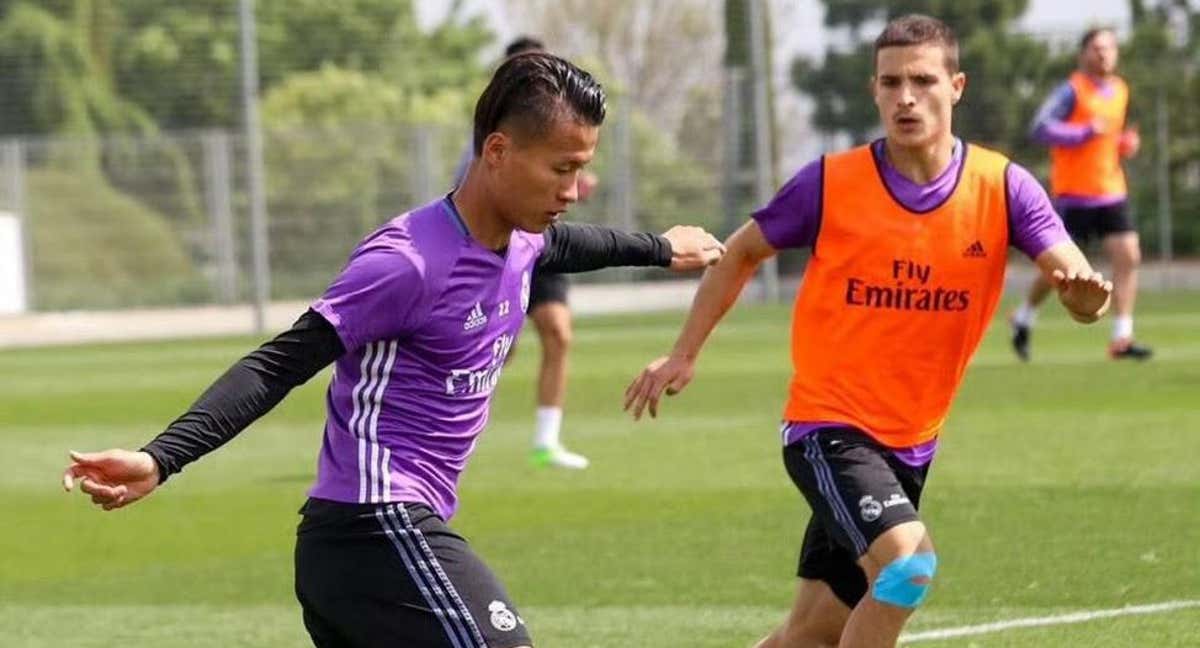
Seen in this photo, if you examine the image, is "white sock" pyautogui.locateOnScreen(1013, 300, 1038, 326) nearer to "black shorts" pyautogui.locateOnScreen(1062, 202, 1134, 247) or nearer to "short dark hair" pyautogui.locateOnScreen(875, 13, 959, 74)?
"black shorts" pyautogui.locateOnScreen(1062, 202, 1134, 247)

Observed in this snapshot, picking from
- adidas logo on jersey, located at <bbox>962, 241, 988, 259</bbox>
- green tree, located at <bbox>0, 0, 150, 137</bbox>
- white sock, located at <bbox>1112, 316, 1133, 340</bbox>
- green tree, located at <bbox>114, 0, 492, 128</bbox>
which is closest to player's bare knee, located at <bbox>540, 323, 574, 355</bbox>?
adidas logo on jersey, located at <bbox>962, 241, 988, 259</bbox>

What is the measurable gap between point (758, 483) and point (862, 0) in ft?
81.4

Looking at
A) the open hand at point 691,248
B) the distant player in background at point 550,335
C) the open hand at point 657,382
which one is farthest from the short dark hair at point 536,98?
the distant player in background at point 550,335

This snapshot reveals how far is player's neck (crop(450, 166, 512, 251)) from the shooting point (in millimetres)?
5562

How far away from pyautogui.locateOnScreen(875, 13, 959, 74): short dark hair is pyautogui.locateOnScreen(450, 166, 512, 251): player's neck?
1.92 m

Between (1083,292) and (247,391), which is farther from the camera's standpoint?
(1083,292)

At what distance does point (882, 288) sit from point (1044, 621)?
1.91 metres

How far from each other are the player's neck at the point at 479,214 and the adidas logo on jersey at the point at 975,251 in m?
1.78

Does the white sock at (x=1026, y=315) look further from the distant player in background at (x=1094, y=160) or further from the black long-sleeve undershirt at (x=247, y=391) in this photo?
the black long-sleeve undershirt at (x=247, y=391)

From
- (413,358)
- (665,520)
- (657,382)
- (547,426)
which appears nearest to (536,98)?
(413,358)

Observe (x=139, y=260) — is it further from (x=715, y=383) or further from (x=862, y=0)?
(x=715, y=383)

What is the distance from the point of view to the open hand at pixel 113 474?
4.93 m

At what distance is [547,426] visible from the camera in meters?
13.9

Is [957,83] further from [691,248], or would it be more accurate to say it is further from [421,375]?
→ [421,375]
